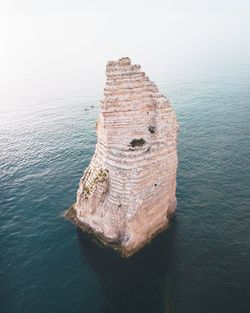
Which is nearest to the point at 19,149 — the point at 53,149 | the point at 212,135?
the point at 53,149


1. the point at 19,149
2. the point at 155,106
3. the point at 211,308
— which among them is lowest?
the point at 211,308

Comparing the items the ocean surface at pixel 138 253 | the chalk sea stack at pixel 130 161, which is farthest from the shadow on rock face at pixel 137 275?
the chalk sea stack at pixel 130 161

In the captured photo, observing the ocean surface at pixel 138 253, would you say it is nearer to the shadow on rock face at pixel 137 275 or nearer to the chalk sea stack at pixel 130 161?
the shadow on rock face at pixel 137 275

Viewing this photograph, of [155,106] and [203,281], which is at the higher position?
[155,106]

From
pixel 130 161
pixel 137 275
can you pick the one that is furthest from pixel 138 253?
pixel 130 161

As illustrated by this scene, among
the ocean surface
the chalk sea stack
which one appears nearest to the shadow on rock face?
the ocean surface

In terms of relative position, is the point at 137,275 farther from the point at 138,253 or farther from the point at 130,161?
the point at 130,161

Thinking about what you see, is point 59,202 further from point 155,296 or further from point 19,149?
point 19,149
